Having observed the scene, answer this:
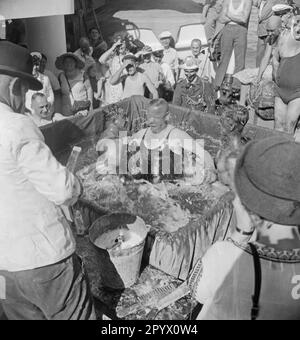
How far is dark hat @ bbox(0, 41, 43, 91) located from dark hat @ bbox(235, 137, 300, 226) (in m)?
1.28

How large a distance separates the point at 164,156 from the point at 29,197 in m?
2.90

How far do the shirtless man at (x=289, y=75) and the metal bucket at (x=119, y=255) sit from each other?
3207mm

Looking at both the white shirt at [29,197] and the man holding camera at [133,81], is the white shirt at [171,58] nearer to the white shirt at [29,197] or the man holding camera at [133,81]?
the man holding camera at [133,81]

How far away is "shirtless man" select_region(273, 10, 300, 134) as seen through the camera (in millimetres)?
5320

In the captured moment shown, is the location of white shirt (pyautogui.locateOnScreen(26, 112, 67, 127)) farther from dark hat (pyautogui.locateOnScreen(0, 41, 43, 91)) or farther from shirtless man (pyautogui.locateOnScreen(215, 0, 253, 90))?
shirtless man (pyautogui.locateOnScreen(215, 0, 253, 90))

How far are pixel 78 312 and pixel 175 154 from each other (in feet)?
9.30

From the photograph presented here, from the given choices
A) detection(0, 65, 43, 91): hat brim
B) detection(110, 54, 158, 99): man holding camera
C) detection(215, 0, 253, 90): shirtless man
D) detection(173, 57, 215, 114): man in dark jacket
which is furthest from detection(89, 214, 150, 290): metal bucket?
detection(215, 0, 253, 90): shirtless man

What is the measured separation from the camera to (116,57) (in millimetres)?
7043

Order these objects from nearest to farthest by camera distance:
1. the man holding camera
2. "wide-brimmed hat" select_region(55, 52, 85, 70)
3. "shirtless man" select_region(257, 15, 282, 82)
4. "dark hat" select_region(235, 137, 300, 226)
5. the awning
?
"dark hat" select_region(235, 137, 300, 226)
the awning
"wide-brimmed hat" select_region(55, 52, 85, 70)
the man holding camera
"shirtless man" select_region(257, 15, 282, 82)

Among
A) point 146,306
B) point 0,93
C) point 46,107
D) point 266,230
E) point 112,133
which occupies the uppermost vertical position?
point 0,93

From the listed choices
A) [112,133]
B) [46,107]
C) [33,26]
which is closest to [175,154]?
[112,133]

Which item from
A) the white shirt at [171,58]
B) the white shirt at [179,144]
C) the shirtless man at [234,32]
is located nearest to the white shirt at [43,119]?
the white shirt at [179,144]

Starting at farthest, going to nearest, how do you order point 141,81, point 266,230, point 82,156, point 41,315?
point 141,81 < point 82,156 < point 41,315 < point 266,230

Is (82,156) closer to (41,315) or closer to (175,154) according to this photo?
(175,154)
